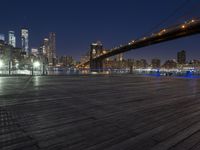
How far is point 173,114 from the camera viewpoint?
404 centimetres

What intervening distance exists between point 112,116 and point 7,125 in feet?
5.96

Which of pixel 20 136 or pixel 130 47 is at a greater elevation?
pixel 130 47

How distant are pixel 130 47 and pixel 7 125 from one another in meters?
48.0

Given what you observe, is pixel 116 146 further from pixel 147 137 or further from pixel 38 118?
pixel 38 118

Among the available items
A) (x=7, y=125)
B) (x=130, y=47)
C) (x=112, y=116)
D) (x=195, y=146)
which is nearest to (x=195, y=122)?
(x=195, y=146)

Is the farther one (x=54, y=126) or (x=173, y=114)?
(x=173, y=114)

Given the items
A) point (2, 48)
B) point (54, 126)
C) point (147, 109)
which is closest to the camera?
point (54, 126)

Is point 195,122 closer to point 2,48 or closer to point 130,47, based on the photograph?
point 130,47

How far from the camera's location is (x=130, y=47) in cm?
4975

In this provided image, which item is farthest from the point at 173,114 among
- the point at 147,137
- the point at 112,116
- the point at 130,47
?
the point at 130,47

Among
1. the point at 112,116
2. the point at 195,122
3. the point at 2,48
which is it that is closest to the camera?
the point at 195,122

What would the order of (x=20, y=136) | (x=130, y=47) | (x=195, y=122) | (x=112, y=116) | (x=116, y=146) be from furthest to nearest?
(x=130, y=47) → (x=112, y=116) → (x=195, y=122) → (x=20, y=136) → (x=116, y=146)

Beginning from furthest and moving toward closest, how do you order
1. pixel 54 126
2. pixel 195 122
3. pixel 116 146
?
pixel 195 122
pixel 54 126
pixel 116 146

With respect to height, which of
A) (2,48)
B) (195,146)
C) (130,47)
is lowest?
(195,146)
